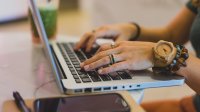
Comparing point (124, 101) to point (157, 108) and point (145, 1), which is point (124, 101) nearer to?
point (157, 108)

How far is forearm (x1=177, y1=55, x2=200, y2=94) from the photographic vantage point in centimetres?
88

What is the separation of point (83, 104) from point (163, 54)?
26 centimetres

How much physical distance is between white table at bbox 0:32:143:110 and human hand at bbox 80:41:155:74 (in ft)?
0.24

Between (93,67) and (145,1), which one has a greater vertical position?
(93,67)

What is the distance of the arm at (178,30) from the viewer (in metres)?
1.32

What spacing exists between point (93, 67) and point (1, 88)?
0.77ft

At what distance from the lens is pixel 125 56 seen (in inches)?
34.2

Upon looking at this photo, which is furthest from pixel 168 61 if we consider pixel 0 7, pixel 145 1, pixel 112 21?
pixel 0 7

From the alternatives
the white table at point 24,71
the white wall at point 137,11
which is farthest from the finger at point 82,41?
the white wall at point 137,11

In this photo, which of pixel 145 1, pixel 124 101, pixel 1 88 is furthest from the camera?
pixel 145 1

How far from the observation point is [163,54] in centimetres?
85

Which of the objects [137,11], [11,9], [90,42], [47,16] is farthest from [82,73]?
[11,9]

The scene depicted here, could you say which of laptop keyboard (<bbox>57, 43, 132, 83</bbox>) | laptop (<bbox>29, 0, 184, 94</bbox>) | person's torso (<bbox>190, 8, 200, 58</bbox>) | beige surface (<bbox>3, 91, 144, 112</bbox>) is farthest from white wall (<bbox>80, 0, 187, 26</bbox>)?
beige surface (<bbox>3, 91, 144, 112</bbox>)

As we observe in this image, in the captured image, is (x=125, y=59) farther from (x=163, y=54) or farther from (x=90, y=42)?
(x=90, y=42)
